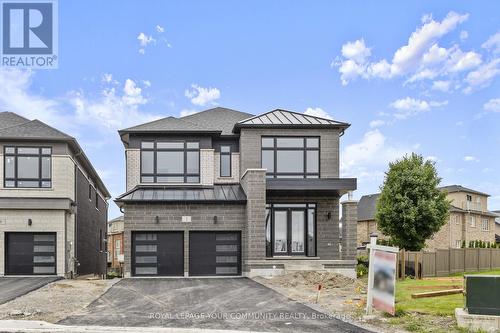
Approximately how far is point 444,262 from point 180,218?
15.3 meters

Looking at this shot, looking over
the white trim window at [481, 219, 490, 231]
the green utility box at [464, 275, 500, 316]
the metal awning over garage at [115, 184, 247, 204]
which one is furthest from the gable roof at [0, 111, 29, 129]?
the white trim window at [481, 219, 490, 231]

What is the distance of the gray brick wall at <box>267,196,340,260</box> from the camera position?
87.1 feet

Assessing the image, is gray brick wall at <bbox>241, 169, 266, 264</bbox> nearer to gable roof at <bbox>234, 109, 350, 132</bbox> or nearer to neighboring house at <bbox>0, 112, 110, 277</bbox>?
gable roof at <bbox>234, 109, 350, 132</bbox>

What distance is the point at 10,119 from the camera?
93.2 feet

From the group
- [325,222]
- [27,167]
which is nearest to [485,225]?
[325,222]

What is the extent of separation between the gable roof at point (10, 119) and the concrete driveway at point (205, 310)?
41.7ft

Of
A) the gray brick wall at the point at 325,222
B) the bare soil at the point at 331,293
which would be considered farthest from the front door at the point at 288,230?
the bare soil at the point at 331,293

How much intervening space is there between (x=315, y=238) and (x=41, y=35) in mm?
16932

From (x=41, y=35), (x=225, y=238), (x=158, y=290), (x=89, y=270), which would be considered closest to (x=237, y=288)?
(x=158, y=290)

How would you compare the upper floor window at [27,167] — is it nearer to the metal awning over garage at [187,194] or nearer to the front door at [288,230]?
the metal awning over garage at [187,194]

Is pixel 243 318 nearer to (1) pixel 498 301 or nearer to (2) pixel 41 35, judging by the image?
(1) pixel 498 301

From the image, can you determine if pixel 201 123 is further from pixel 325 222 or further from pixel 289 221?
pixel 325 222

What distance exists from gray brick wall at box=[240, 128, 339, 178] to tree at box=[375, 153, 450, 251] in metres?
7.22

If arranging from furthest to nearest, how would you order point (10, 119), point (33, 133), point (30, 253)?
point (10, 119) → point (33, 133) → point (30, 253)
